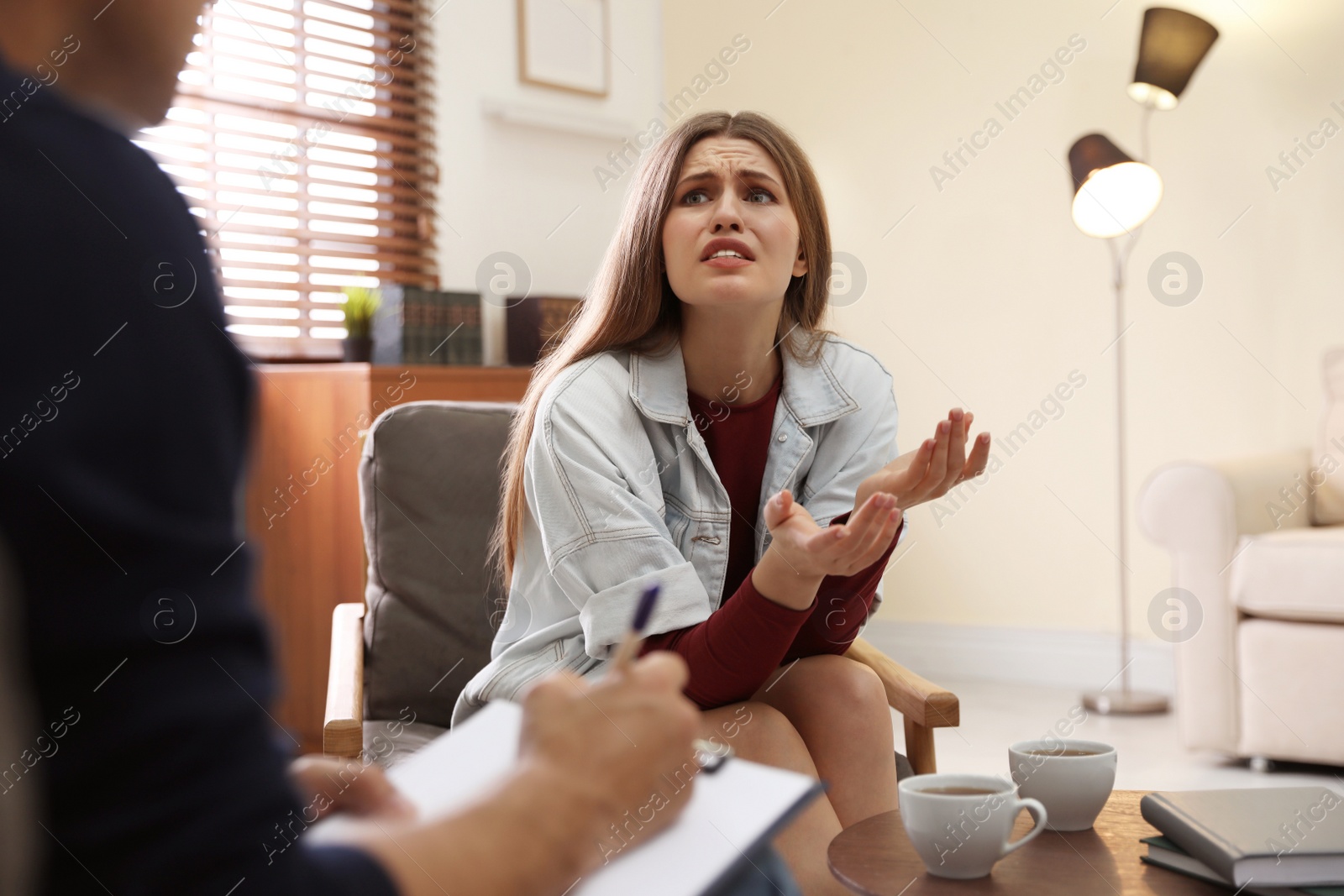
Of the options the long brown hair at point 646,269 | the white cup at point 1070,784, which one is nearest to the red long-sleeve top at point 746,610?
the long brown hair at point 646,269

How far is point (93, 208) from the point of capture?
0.39 m

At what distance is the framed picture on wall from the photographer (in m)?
3.57

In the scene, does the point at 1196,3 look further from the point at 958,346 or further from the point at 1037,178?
the point at 958,346

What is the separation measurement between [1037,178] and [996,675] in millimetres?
1477

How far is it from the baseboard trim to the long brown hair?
→ 6.90 feet

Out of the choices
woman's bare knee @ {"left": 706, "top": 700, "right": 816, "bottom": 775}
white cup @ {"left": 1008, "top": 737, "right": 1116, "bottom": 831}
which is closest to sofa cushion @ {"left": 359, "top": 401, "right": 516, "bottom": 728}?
woman's bare knee @ {"left": 706, "top": 700, "right": 816, "bottom": 775}

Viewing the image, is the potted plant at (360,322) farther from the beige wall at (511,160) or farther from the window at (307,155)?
the beige wall at (511,160)

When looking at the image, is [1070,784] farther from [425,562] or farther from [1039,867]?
[425,562]

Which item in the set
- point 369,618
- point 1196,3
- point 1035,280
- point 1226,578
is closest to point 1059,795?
point 369,618

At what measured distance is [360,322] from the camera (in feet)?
9.66

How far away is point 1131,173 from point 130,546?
3.08 metres

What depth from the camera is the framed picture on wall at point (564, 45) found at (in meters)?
3.57

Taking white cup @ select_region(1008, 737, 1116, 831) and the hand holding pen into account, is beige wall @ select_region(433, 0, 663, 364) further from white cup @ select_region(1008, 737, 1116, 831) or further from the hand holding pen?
the hand holding pen

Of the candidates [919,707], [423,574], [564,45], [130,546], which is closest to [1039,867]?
[919,707]
